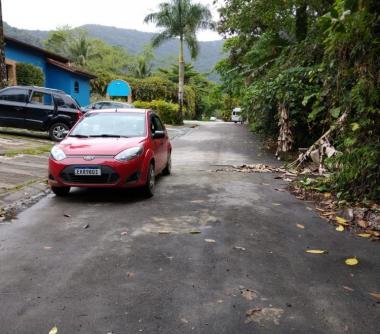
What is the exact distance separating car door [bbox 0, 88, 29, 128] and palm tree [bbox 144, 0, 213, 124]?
21289mm

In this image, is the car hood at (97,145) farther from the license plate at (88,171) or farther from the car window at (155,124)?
the car window at (155,124)

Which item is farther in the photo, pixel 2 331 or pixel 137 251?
pixel 137 251

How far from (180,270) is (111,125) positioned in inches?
190

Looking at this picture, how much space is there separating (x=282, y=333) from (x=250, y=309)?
0.42m

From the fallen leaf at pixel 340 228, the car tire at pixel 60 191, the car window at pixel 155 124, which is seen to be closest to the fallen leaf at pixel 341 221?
the fallen leaf at pixel 340 228

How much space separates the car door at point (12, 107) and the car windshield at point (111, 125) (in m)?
8.80

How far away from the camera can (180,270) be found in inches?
175

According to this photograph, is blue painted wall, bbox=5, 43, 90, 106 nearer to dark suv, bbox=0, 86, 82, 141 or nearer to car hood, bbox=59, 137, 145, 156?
dark suv, bbox=0, 86, 82, 141

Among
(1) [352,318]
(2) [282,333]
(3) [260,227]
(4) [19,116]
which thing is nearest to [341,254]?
(3) [260,227]

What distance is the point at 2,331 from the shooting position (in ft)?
10.5

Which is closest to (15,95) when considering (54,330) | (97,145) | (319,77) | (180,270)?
(97,145)

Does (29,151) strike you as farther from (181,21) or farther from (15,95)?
(181,21)

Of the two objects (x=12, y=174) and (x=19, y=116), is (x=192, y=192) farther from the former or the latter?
(x=19, y=116)

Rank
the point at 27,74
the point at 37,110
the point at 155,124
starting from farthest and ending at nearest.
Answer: the point at 27,74 < the point at 37,110 < the point at 155,124
